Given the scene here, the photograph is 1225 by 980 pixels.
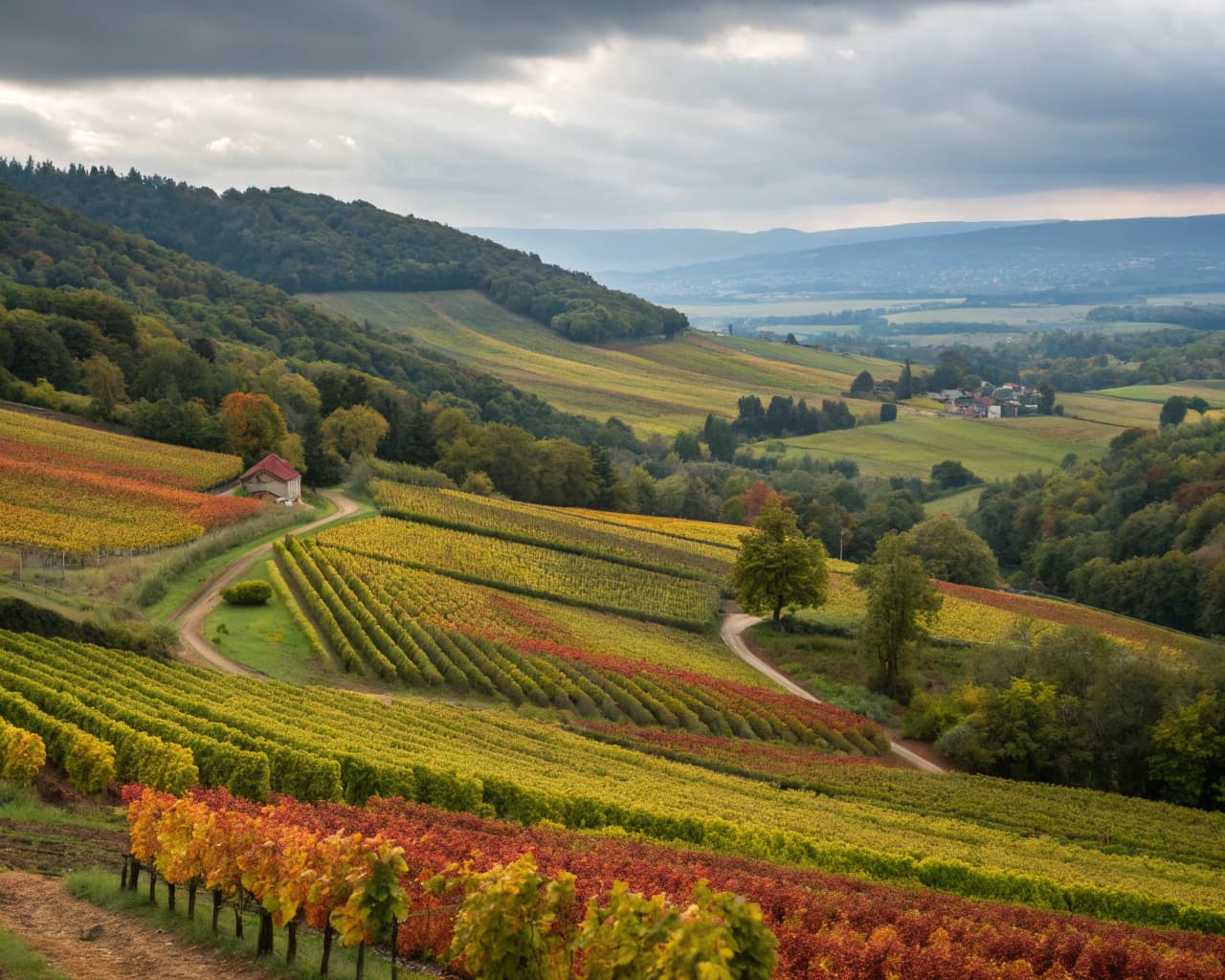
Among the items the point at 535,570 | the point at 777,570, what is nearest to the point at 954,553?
the point at 777,570

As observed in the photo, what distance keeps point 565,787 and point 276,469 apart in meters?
49.5

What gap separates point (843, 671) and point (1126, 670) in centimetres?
1616

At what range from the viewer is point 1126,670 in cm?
4588

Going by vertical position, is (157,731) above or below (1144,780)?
above

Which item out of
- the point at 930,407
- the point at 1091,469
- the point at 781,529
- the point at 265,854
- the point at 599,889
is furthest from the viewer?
the point at 930,407

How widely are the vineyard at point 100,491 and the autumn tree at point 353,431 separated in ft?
50.9

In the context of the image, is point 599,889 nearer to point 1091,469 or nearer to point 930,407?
point 1091,469

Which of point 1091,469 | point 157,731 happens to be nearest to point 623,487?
point 1091,469

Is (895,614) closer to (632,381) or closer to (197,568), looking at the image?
(197,568)

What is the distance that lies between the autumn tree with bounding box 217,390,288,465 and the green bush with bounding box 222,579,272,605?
31.4m

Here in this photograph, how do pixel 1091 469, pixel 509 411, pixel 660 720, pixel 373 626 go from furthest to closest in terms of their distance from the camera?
pixel 509 411 → pixel 1091 469 → pixel 373 626 → pixel 660 720

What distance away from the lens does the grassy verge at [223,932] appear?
1502 centimetres

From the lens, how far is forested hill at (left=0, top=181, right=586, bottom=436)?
9538 cm

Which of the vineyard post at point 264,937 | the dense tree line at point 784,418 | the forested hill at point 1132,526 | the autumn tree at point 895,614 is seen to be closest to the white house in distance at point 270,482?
the autumn tree at point 895,614
